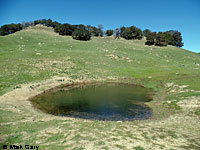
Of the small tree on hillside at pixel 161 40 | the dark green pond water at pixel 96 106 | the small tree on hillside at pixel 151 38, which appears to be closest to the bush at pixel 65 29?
the small tree on hillside at pixel 151 38

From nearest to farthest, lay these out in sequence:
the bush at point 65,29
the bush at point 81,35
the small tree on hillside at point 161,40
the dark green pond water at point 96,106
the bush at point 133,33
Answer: the dark green pond water at point 96,106, the bush at point 81,35, the small tree on hillside at point 161,40, the bush at point 65,29, the bush at point 133,33

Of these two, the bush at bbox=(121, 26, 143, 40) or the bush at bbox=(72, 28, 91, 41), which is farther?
the bush at bbox=(121, 26, 143, 40)

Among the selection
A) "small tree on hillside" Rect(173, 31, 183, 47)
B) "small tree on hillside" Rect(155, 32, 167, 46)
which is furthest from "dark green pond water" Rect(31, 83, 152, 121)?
"small tree on hillside" Rect(173, 31, 183, 47)

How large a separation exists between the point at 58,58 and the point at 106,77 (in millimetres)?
25011

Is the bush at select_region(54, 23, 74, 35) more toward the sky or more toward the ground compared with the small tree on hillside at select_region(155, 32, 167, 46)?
more toward the sky

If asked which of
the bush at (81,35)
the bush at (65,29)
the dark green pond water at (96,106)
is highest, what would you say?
the bush at (65,29)

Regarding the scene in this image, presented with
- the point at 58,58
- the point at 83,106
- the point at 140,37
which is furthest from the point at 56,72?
the point at 140,37

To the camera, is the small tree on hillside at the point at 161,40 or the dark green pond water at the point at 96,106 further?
the small tree on hillside at the point at 161,40

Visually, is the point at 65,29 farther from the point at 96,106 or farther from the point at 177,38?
the point at 96,106

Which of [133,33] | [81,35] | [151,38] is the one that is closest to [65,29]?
[81,35]

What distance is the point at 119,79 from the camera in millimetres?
53906

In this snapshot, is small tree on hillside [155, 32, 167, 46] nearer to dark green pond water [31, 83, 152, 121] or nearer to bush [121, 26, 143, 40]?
bush [121, 26, 143, 40]

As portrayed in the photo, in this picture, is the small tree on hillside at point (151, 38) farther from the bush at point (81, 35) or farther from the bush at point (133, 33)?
the bush at point (81, 35)

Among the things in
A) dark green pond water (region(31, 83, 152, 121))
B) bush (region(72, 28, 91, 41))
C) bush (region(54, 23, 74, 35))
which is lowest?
dark green pond water (region(31, 83, 152, 121))
